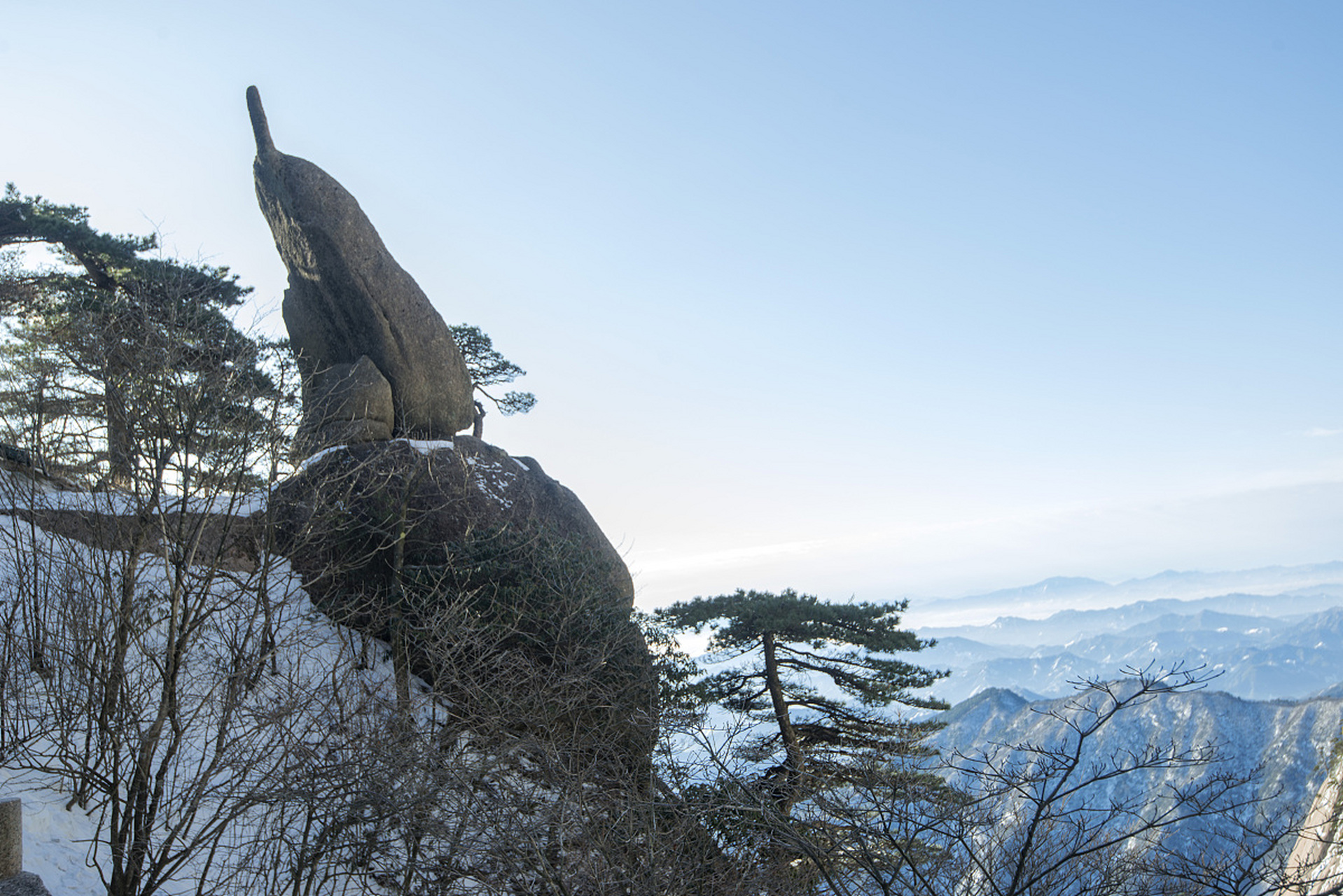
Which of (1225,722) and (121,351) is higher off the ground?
(121,351)

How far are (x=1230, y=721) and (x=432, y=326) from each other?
12894cm

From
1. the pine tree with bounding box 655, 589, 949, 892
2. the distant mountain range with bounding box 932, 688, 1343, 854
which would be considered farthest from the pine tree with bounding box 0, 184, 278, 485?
the distant mountain range with bounding box 932, 688, 1343, 854

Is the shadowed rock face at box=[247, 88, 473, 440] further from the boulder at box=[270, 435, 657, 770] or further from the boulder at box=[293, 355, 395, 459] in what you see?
the boulder at box=[270, 435, 657, 770]

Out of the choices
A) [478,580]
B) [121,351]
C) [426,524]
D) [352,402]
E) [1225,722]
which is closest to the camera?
[121,351]

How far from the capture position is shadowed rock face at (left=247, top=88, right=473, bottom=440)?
16.0 metres

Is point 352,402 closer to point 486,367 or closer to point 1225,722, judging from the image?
point 486,367

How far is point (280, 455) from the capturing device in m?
10.0

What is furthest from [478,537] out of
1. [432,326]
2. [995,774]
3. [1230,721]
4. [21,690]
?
[1230,721]

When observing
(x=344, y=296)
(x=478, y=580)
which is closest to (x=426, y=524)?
(x=478, y=580)

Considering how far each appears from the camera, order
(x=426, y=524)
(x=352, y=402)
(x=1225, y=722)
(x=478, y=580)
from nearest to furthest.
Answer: (x=478, y=580), (x=426, y=524), (x=352, y=402), (x=1225, y=722)

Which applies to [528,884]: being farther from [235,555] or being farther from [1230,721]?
[1230,721]

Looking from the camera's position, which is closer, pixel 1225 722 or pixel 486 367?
pixel 486 367

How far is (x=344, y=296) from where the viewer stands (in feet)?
53.1

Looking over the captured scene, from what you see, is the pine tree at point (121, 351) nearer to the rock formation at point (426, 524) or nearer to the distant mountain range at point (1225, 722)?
the rock formation at point (426, 524)
